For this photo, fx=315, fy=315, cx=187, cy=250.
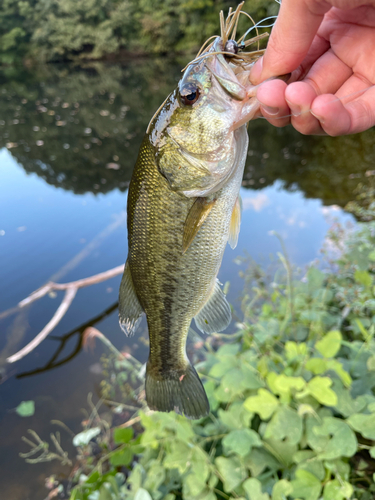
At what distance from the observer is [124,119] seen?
1312 centimetres

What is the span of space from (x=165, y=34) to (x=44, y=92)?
1867cm

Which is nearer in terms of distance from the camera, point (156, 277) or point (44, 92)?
point (156, 277)

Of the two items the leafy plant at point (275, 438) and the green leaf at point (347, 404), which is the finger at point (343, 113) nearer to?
the leafy plant at point (275, 438)

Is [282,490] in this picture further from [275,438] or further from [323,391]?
[323,391]

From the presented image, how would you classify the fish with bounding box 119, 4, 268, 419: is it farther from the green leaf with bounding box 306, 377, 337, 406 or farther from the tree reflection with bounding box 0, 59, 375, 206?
the tree reflection with bounding box 0, 59, 375, 206

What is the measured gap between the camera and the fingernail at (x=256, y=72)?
1.27 m

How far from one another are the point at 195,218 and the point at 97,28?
42.9m

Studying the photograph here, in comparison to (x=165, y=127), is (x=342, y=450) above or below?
below

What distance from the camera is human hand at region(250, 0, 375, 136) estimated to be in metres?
1.18

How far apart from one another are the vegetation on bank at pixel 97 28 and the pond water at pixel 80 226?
23957 millimetres

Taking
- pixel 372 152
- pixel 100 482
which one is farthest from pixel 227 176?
pixel 372 152

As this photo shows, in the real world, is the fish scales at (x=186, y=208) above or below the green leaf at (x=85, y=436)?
above

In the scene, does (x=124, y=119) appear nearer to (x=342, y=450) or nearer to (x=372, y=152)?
(x=372, y=152)

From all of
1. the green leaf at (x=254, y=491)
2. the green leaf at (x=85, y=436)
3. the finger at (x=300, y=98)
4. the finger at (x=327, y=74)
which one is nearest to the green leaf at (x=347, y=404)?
the green leaf at (x=254, y=491)
